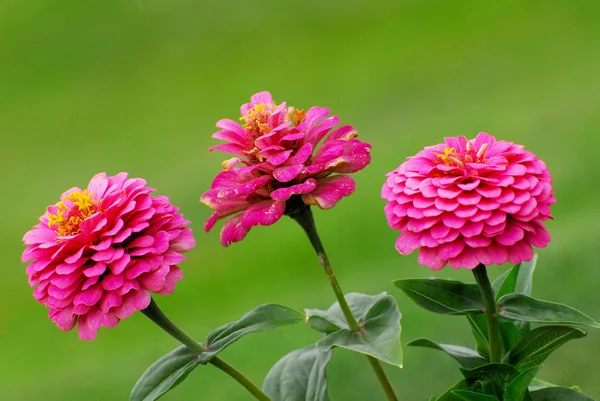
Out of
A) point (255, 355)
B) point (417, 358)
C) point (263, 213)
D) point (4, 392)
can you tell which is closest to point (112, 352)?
point (4, 392)

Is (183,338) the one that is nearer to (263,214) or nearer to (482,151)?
(263,214)

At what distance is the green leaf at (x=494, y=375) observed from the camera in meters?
0.75

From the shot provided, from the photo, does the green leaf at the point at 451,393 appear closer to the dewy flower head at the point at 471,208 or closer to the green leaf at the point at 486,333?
the green leaf at the point at 486,333

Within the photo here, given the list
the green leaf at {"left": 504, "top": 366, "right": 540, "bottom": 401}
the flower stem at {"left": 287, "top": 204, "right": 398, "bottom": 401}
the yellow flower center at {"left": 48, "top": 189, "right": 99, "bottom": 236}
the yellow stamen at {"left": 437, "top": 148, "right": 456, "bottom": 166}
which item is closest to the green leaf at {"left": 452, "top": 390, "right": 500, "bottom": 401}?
the green leaf at {"left": 504, "top": 366, "right": 540, "bottom": 401}

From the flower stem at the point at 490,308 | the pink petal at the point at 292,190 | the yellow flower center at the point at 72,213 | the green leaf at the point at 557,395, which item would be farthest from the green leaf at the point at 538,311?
the yellow flower center at the point at 72,213

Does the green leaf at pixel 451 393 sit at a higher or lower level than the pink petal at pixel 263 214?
lower

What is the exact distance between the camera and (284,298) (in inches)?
75.8

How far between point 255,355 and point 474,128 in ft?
3.21

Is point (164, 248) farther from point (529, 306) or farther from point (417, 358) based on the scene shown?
point (417, 358)

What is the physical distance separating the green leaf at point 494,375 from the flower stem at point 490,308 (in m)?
0.02

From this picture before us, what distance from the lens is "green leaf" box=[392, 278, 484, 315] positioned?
0.76 meters

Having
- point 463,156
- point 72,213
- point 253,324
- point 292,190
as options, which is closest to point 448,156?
point 463,156

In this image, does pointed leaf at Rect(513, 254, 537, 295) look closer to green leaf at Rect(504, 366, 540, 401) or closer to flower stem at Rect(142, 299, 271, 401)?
green leaf at Rect(504, 366, 540, 401)

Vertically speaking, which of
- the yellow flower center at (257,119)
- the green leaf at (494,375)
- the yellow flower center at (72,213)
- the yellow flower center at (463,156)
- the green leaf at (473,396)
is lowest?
the green leaf at (473,396)
